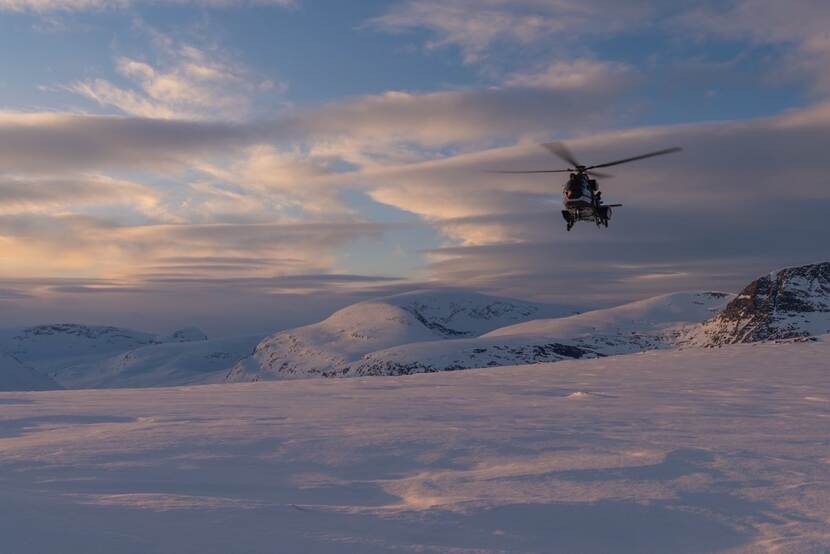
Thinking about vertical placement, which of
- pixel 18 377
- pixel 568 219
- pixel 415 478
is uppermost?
pixel 568 219

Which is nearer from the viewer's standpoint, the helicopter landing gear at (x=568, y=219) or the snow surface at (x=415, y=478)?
the snow surface at (x=415, y=478)

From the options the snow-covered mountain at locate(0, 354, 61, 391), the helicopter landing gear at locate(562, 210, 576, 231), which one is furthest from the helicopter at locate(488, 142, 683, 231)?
the snow-covered mountain at locate(0, 354, 61, 391)

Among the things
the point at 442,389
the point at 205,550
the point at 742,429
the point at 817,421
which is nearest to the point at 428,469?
the point at 205,550

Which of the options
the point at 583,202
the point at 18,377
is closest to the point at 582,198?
the point at 583,202

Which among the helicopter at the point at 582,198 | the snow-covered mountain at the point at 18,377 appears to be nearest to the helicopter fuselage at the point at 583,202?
the helicopter at the point at 582,198

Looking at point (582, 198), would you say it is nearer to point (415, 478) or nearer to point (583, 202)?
point (583, 202)

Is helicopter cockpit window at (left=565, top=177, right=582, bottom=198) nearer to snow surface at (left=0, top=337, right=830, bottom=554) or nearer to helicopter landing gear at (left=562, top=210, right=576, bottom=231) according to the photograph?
helicopter landing gear at (left=562, top=210, right=576, bottom=231)

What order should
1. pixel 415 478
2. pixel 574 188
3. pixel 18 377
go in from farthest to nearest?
pixel 18 377
pixel 574 188
pixel 415 478

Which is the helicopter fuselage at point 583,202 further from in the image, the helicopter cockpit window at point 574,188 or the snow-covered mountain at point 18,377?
the snow-covered mountain at point 18,377
